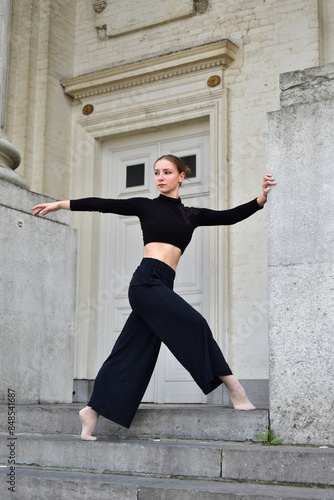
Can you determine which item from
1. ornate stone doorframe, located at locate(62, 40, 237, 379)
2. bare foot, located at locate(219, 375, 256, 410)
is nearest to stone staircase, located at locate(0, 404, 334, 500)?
bare foot, located at locate(219, 375, 256, 410)

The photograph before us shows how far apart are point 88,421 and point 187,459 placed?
2.77 feet

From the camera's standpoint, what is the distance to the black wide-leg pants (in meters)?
4.52

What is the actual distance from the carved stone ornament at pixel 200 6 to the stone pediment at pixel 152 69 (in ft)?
2.23

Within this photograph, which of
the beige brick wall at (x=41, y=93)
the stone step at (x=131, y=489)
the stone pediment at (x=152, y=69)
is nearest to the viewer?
the stone step at (x=131, y=489)

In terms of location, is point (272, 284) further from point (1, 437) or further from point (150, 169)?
point (150, 169)

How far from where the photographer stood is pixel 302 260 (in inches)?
174

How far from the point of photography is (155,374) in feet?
31.8

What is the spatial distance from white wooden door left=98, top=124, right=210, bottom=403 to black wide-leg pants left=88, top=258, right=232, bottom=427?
4704 mm

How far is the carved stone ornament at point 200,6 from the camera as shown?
9.98 meters

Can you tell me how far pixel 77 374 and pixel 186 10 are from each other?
4.72m

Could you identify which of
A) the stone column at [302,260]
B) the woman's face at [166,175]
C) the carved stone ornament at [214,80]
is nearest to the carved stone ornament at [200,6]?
the carved stone ornament at [214,80]

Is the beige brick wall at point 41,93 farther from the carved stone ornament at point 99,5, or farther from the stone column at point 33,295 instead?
the stone column at point 33,295

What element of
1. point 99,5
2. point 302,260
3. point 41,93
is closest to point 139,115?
point 41,93

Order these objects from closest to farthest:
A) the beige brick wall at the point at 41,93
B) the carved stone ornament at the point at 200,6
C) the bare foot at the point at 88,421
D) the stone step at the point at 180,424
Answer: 1. the stone step at the point at 180,424
2. the bare foot at the point at 88,421
3. the carved stone ornament at the point at 200,6
4. the beige brick wall at the point at 41,93
